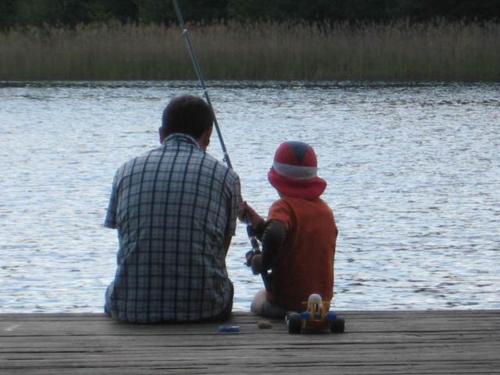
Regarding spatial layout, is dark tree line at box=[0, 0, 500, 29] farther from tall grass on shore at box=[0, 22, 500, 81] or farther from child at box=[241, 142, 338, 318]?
child at box=[241, 142, 338, 318]

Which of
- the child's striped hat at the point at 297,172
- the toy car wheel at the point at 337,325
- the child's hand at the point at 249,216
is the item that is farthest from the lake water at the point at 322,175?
the toy car wheel at the point at 337,325

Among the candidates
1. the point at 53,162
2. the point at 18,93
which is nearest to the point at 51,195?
the point at 53,162

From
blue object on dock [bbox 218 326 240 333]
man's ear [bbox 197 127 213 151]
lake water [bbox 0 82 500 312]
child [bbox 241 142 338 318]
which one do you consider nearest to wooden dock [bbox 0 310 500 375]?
Answer: blue object on dock [bbox 218 326 240 333]

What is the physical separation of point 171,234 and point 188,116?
0.41 meters

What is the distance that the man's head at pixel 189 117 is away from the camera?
507 centimetres

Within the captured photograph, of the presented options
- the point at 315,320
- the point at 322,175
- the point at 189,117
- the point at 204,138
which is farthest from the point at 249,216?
the point at 322,175

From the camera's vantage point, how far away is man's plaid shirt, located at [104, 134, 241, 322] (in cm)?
505

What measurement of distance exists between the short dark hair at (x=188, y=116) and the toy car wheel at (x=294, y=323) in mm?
719

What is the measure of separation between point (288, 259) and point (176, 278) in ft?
1.67

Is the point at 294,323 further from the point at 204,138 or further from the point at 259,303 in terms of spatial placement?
the point at 204,138

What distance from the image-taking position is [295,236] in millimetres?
5328

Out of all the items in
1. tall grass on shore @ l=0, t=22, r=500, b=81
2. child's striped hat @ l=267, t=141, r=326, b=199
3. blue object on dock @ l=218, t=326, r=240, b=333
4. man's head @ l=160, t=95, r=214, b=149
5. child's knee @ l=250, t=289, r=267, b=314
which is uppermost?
man's head @ l=160, t=95, r=214, b=149

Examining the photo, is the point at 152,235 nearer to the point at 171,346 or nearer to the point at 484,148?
the point at 171,346

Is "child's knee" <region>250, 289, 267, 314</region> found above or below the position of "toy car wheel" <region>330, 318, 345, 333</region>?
below
